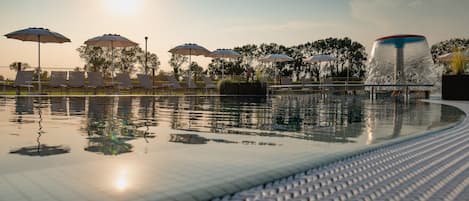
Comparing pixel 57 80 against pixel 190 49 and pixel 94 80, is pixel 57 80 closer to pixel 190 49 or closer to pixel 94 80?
pixel 94 80

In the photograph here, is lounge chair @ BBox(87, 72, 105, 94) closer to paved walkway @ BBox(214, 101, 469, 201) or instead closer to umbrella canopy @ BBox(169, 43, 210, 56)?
umbrella canopy @ BBox(169, 43, 210, 56)

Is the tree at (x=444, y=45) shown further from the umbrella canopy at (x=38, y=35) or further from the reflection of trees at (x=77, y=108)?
the reflection of trees at (x=77, y=108)

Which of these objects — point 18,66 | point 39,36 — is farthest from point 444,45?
point 18,66

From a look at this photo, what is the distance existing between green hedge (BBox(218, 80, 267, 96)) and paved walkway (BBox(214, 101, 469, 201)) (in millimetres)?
13275

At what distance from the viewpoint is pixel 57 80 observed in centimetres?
1412

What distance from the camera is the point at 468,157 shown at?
7.16 ft

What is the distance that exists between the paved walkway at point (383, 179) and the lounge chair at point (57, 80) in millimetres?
13934

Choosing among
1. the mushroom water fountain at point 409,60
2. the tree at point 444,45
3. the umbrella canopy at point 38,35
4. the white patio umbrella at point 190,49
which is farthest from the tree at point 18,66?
the tree at point 444,45

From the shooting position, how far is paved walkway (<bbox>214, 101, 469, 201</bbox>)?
1446 mm

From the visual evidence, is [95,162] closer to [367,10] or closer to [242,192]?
[242,192]

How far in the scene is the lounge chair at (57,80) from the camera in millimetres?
14070

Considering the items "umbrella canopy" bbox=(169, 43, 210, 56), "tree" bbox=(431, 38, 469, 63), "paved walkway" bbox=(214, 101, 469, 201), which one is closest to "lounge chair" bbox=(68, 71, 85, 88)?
"umbrella canopy" bbox=(169, 43, 210, 56)

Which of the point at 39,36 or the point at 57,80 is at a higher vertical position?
the point at 39,36

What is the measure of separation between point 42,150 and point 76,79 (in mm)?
12895
